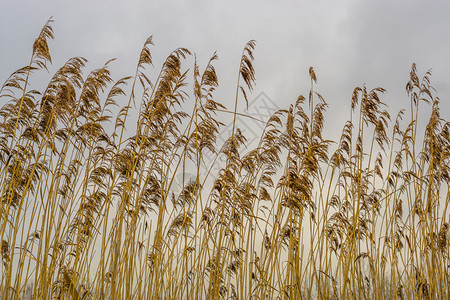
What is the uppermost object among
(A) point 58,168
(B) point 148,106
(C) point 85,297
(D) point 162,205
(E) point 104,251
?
(B) point 148,106

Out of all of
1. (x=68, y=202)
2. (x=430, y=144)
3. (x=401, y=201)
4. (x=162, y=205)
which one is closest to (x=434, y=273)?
(x=401, y=201)

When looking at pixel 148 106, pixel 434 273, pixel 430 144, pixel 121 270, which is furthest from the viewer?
pixel 430 144

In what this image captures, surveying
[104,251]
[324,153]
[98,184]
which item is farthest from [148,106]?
[324,153]

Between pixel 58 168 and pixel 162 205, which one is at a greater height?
pixel 58 168

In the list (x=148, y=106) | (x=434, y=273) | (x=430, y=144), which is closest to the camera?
(x=148, y=106)

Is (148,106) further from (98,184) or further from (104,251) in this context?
(104,251)

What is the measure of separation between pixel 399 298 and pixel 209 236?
6.52ft

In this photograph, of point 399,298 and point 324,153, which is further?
point 399,298

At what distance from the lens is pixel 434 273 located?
169 inches

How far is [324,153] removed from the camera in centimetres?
377

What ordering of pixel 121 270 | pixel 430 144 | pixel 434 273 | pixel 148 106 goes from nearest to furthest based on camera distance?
1. pixel 121 270
2. pixel 148 106
3. pixel 434 273
4. pixel 430 144

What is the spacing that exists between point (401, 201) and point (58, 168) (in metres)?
3.46

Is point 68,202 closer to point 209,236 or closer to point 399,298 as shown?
point 209,236

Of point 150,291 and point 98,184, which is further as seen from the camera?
point 98,184
